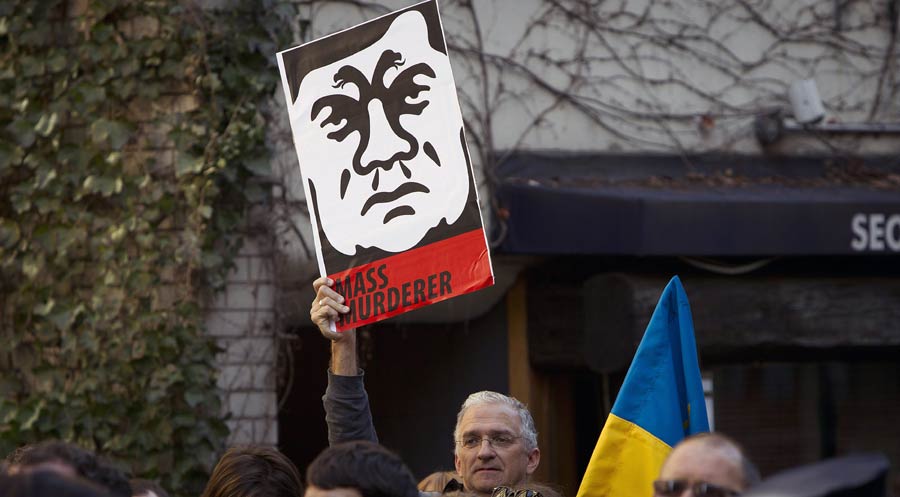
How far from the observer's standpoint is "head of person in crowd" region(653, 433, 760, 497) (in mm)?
3121

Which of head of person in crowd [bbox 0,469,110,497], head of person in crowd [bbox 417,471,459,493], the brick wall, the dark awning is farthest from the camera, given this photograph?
the dark awning

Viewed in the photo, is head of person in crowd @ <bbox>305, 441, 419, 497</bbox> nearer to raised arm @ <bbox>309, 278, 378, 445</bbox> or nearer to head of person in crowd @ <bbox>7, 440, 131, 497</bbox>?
head of person in crowd @ <bbox>7, 440, 131, 497</bbox>

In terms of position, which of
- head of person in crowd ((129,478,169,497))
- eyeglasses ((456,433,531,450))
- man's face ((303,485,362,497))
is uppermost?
eyeglasses ((456,433,531,450))

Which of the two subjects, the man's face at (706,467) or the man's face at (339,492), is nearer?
the man's face at (706,467)

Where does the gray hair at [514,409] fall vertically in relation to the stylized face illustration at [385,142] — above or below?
below

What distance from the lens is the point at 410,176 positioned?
4.70 meters

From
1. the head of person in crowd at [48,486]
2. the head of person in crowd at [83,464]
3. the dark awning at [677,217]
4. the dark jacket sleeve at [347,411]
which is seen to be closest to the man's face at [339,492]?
the head of person in crowd at [83,464]

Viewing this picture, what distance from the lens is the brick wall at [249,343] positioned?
7.53 meters

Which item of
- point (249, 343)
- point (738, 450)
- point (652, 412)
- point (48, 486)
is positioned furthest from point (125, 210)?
point (48, 486)

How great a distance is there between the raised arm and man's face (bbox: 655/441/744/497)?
59.2 inches

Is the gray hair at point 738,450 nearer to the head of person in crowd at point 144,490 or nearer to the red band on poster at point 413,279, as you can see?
the red band on poster at point 413,279

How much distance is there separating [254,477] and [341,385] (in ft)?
1.28

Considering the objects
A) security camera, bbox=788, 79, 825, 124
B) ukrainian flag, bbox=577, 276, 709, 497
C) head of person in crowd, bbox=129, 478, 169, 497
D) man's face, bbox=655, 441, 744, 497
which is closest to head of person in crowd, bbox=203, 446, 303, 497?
head of person in crowd, bbox=129, 478, 169, 497

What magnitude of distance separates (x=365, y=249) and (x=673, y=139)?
13.5 ft
